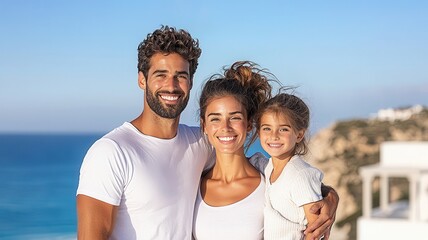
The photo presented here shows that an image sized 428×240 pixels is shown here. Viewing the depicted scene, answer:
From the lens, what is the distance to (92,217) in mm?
3230

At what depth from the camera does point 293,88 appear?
3.91 meters

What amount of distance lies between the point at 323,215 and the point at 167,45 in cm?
100

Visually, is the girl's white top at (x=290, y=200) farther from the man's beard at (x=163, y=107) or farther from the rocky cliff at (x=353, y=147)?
the rocky cliff at (x=353, y=147)

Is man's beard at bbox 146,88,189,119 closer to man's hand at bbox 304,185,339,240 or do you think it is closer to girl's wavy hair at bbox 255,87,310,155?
girl's wavy hair at bbox 255,87,310,155

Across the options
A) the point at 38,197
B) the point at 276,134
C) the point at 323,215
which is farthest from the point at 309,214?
the point at 38,197

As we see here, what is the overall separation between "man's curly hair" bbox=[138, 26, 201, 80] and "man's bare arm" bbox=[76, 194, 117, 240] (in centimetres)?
64

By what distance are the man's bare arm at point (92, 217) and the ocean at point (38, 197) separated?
1978 cm

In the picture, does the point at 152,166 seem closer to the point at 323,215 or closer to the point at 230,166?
the point at 230,166

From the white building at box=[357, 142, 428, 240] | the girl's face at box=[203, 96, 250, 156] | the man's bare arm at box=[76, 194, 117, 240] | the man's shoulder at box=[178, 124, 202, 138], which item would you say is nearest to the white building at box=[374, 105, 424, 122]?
the white building at box=[357, 142, 428, 240]

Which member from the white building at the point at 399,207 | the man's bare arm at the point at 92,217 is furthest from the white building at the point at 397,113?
the man's bare arm at the point at 92,217

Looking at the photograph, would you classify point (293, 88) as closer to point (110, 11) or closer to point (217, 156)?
point (217, 156)

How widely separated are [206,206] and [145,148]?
425 mm

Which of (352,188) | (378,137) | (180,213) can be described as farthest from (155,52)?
(378,137)

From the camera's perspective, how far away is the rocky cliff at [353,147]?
144ft
